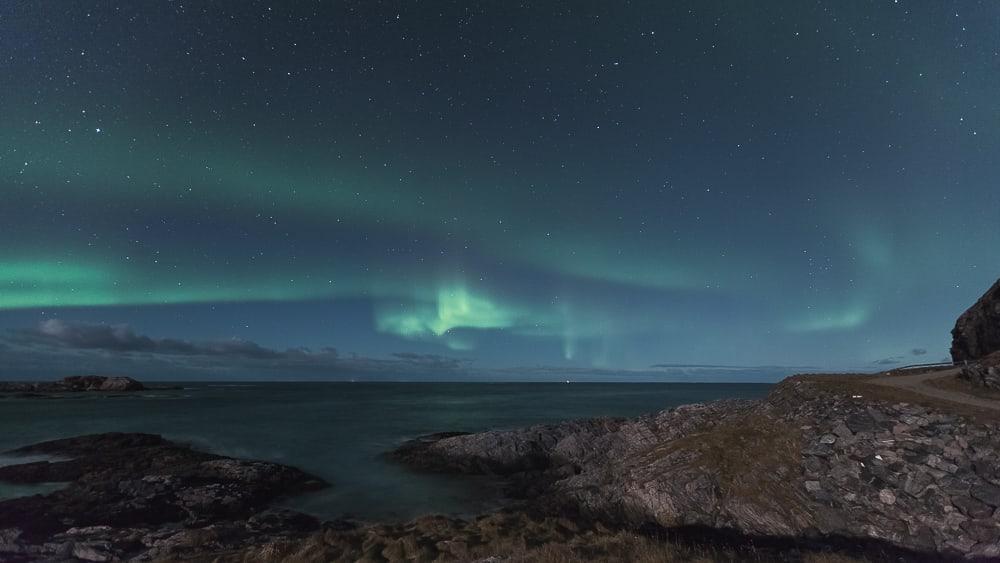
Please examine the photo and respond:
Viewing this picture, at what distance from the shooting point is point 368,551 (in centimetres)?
1490

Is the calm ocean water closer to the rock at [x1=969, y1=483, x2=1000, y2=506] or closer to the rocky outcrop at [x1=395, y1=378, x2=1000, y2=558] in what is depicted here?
the rocky outcrop at [x1=395, y1=378, x2=1000, y2=558]

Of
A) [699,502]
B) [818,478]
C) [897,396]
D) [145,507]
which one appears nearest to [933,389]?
[897,396]

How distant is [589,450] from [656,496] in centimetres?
1582

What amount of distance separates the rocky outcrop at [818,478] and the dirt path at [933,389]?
2.92 metres

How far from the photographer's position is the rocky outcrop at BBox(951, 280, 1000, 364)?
34250mm

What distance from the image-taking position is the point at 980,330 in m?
35.4

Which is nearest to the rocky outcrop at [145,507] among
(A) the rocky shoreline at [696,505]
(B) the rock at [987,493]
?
(A) the rocky shoreline at [696,505]

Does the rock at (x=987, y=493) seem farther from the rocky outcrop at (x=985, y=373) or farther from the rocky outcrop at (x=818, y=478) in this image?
the rocky outcrop at (x=985, y=373)

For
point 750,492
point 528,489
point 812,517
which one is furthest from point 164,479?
point 812,517

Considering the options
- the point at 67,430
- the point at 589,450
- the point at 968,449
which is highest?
the point at 968,449

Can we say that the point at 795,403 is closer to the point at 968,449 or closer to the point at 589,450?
the point at 968,449

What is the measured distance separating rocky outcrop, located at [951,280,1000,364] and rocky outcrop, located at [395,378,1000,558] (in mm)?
20536

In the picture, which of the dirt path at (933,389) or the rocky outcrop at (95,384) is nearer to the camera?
the dirt path at (933,389)

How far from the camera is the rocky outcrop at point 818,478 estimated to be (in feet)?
48.2
